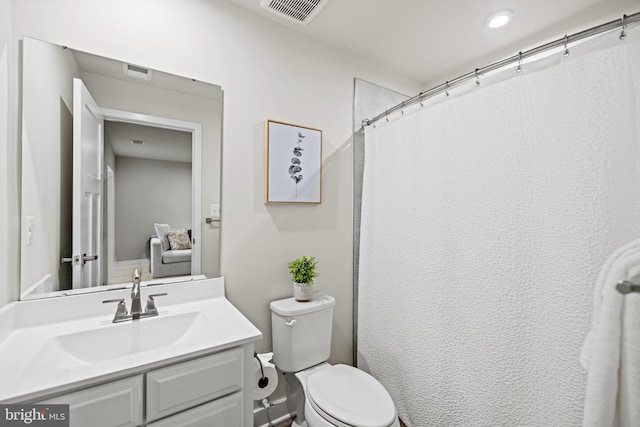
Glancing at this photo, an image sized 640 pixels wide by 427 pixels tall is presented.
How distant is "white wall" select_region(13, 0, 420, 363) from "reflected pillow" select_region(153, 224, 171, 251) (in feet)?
0.87

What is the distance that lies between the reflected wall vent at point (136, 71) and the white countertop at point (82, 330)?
98 cm

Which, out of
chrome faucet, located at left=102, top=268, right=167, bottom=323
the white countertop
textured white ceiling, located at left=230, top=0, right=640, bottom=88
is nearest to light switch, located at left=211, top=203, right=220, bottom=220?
the white countertop

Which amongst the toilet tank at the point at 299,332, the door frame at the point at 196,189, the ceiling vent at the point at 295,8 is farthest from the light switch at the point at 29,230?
the ceiling vent at the point at 295,8

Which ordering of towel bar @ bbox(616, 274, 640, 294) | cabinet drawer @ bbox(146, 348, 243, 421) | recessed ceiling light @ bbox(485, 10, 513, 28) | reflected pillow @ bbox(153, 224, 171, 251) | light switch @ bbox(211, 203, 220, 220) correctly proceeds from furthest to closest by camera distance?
recessed ceiling light @ bbox(485, 10, 513, 28) < light switch @ bbox(211, 203, 220, 220) < reflected pillow @ bbox(153, 224, 171, 251) < cabinet drawer @ bbox(146, 348, 243, 421) < towel bar @ bbox(616, 274, 640, 294)

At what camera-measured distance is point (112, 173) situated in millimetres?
1312

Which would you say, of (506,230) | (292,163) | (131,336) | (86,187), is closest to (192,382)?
(131,336)

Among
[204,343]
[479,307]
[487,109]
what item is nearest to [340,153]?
[487,109]

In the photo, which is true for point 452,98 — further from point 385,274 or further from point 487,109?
point 385,274

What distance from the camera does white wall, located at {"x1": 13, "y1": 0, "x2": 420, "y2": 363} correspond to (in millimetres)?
1278

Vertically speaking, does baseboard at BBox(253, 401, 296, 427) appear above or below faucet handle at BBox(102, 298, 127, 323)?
below

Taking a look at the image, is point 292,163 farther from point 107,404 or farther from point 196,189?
point 107,404

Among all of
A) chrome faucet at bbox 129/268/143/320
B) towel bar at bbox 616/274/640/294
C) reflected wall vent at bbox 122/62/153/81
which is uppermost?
reflected wall vent at bbox 122/62/153/81

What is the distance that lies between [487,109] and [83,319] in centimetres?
195

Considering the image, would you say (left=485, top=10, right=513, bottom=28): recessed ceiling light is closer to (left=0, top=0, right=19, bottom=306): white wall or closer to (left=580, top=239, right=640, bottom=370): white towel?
(left=580, top=239, right=640, bottom=370): white towel
